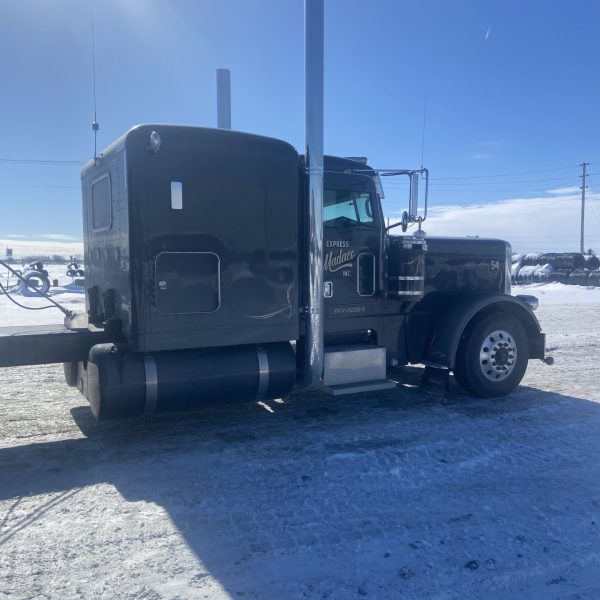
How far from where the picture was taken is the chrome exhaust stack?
5.70m

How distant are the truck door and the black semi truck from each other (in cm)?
1

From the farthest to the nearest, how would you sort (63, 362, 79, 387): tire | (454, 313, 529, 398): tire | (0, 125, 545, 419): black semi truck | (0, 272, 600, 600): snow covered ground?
(454, 313, 529, 398): tire → (63, 362, 79, 387): tire → (0, 125, 545, 419): black semi truck → (0, 272, 600, 600): snow covered ground

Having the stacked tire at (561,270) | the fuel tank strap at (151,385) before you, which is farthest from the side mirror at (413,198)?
the stacked tire at (561,270)

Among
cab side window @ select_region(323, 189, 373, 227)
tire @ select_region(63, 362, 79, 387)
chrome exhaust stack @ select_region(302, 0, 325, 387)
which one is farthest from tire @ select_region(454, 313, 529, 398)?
tire @ select_region(63, 362, 79, 387)

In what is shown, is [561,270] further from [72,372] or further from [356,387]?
[72,372]

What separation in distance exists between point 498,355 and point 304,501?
3.69 m

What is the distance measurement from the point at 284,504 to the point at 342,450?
116 centimetres

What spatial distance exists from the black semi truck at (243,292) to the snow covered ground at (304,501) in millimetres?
460

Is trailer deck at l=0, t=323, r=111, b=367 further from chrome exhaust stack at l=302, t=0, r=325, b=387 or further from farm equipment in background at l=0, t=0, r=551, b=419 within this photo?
chrome exhaust stack at l=302, t=0, r=325, b=387

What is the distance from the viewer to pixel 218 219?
523 cm

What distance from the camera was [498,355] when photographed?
6.82m

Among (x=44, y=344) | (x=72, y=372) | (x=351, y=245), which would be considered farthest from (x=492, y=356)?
(x=44, y=344)

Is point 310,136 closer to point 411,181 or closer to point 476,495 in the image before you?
point 411,181

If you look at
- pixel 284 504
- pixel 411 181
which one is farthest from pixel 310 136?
pixel 284 504
